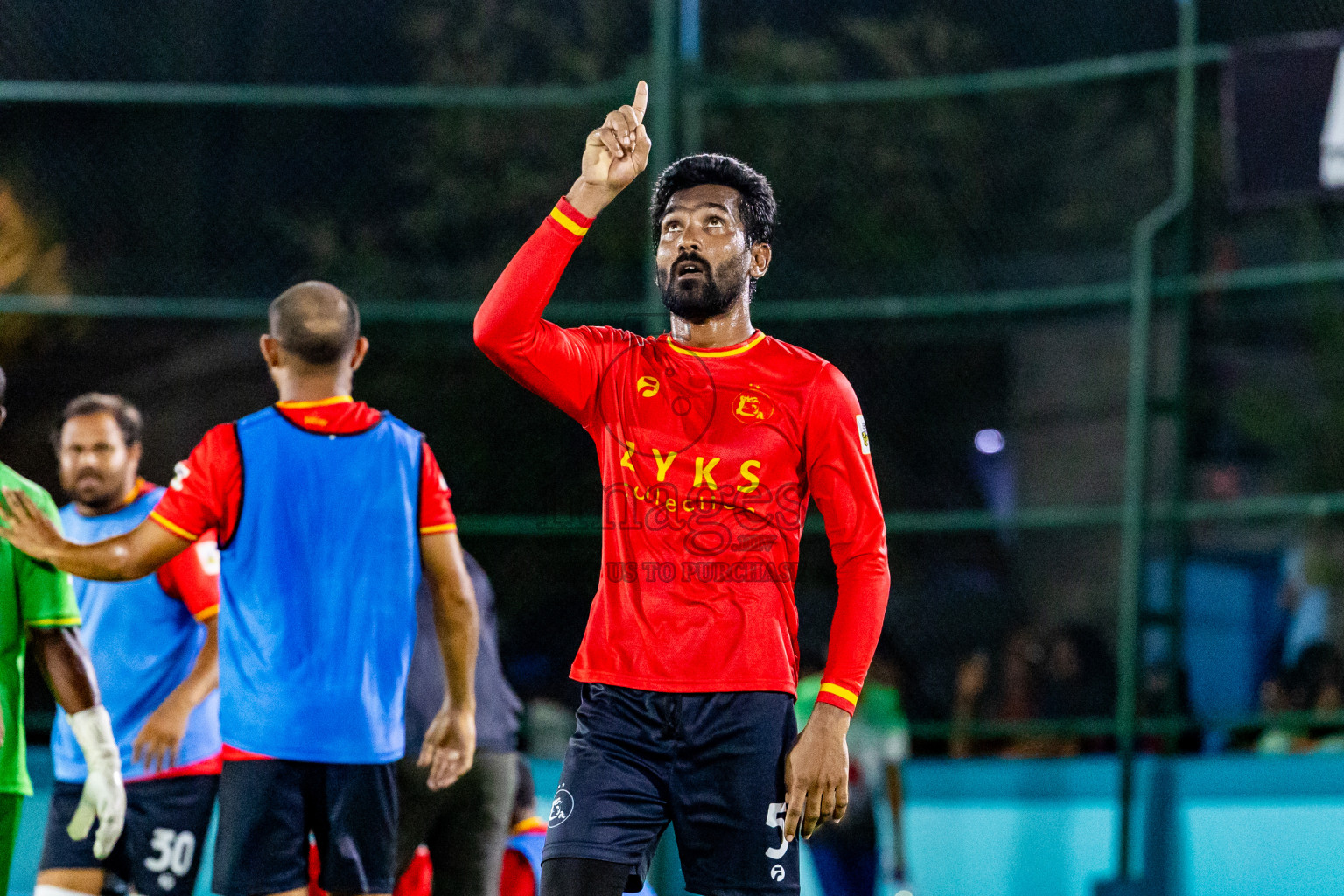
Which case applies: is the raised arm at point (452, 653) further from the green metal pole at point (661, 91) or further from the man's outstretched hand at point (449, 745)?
the green metal pole at point (661, 91)

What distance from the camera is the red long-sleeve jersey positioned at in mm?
3084

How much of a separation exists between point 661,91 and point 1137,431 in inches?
102

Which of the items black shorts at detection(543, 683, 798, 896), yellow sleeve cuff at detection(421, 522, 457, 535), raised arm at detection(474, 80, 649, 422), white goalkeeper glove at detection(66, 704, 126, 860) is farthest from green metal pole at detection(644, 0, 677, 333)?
black shorts at detection(543, 683, 798, 896)

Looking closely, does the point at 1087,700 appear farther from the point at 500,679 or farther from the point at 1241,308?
the point at 500,679

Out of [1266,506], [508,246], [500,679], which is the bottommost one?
[500,679]

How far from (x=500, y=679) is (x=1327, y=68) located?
4.63 meters

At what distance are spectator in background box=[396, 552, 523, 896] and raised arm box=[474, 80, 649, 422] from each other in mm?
1753

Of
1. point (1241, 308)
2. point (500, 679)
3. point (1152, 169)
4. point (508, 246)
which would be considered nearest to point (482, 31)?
point (508, 246)

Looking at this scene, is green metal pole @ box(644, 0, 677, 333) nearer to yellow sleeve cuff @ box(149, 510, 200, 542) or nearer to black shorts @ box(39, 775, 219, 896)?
black shorts @ box(39, 775, 219, 896)

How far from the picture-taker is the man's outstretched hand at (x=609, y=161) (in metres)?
3.05

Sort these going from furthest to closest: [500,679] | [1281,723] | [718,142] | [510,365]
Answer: [718,142], [1281,723], [500,679], [510,365]

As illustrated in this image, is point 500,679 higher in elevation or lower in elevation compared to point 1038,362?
lower

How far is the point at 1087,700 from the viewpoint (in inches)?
274

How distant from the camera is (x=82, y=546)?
3.57 meters
